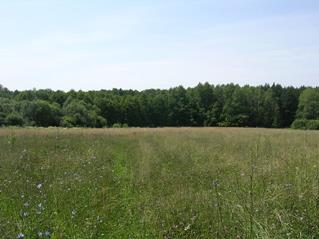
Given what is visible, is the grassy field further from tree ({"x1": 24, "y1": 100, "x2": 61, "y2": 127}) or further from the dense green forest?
the dense green forest

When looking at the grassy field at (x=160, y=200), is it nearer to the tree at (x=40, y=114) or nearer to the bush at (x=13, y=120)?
the bush at (x=13, y=120)

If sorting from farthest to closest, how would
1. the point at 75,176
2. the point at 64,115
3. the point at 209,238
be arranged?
1. the point at 64,115
2. the point at 75,176
3. the point at 209,238

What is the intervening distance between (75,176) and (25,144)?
22.8 feet

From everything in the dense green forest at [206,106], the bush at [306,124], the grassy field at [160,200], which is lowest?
the bush at [306,124]

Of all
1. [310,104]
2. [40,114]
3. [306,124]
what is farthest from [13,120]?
[310,104]

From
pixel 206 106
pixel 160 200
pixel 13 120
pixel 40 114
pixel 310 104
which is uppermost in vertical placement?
pixel 310 104

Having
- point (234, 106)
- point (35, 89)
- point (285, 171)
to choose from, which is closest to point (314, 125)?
point (234, 106)

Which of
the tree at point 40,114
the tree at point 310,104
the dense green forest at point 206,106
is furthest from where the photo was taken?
the dense green forest at point 206,106

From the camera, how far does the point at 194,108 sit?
8062 cm

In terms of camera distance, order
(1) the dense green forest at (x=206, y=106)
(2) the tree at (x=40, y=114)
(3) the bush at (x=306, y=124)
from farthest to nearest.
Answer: (1) the dense green forest at (x=206, y=106) < (3) the bush at (x=306, y=124) < (2) the tree at (x=40, y=114)

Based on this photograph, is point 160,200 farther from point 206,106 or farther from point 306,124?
point 206,106

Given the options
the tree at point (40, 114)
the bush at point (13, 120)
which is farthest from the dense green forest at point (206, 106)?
the bush at point (13, 120)

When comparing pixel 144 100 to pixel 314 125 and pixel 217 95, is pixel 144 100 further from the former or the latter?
pixel 314 125

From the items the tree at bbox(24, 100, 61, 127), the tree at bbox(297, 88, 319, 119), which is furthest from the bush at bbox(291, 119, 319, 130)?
the tree at bbox(24, 100, 61, 127)
